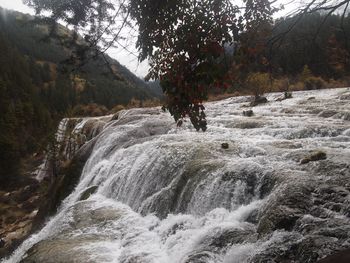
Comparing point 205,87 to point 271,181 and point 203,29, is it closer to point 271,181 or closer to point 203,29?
point 203,29

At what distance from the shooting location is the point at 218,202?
8977 millimetres

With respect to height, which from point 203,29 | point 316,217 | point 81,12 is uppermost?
point 81,12

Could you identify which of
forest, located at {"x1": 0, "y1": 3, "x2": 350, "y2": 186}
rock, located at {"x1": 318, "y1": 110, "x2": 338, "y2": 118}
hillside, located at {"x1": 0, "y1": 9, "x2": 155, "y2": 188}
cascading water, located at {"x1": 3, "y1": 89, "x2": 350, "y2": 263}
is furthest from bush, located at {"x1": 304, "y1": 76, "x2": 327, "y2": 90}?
cascading water, located at {"x1": 3, "y1": 89, "x2": 350, "y2": 263}

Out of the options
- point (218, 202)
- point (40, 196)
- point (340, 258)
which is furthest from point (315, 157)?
point (40, 196)

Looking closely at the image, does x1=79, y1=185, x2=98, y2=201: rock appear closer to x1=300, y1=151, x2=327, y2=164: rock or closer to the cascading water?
the cascading water

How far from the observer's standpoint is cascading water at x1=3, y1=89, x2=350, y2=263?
21.3ft

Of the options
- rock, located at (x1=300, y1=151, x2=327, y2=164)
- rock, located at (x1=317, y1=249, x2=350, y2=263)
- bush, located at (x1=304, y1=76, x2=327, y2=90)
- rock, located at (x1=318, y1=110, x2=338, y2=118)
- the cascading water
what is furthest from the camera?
bush, located at (x1=304, y1=76, x2=327, y2=90)

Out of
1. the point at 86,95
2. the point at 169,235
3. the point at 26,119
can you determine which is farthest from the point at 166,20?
the point at 86,95

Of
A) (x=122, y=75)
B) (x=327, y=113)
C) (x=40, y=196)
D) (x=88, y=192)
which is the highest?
(x=122, y=75)

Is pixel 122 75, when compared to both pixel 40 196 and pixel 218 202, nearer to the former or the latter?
pixel 218 202

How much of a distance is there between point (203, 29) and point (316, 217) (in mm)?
3533

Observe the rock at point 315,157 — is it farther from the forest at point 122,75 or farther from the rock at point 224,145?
the rock at point 224,145

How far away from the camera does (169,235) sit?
8.91 m

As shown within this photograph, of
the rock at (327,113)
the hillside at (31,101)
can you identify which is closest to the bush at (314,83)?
the hillside at (31,101)
